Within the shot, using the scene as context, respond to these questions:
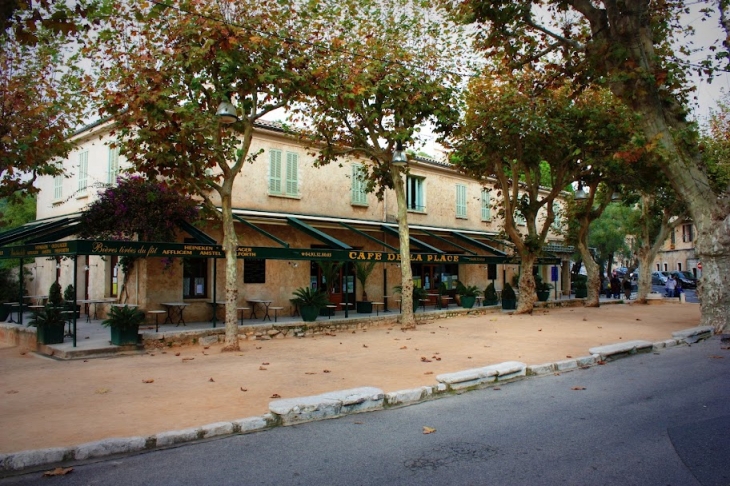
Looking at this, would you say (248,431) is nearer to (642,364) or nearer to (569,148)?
(642,364)

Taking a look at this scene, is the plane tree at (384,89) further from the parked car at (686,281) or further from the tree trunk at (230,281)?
the parked car at (686,281)

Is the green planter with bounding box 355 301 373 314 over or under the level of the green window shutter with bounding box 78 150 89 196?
under

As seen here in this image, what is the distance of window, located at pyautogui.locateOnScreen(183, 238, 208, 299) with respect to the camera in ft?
54.5

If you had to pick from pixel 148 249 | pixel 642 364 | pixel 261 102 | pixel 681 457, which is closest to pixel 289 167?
pixel 261 102

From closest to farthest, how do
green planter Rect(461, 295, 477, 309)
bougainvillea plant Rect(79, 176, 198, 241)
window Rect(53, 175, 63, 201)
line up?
bougainvillea plant Rect(79, 176, 198, 241) → window Rect(53, 175, 63, 201) → green planter Rect(461, 295, 477, 309)

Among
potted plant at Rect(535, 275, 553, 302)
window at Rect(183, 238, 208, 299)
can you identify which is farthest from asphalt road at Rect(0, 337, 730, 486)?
potted plant at Rect(535, 275, 553, 302)

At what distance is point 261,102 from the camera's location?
12.7 m

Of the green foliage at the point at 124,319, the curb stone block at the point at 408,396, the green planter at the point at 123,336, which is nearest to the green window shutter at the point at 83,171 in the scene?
the green foliage at the point at 124,319

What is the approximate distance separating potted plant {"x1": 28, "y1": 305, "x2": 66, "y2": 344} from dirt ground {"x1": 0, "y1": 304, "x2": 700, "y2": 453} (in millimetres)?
514

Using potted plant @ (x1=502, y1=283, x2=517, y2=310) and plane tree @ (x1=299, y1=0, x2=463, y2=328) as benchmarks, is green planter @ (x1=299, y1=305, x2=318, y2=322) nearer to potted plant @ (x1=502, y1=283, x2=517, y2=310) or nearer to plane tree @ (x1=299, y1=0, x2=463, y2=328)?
plane tree @ (x1=299, y1=0, x2=463, y2=328)

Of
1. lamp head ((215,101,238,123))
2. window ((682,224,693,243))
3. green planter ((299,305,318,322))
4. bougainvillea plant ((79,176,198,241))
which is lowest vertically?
green planter ((299,305,318,322))

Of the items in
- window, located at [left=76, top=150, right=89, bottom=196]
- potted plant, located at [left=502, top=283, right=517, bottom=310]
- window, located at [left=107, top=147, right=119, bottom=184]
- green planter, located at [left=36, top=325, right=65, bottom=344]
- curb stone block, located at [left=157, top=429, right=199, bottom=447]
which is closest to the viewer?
curb stone block, located at [left=157, top=429, right=199, bottom=447]

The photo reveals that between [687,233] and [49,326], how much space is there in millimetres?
64321

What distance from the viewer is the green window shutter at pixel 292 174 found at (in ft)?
62.3
